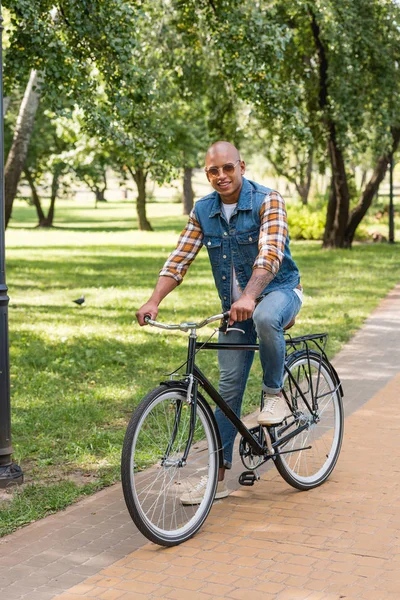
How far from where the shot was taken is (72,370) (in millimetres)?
9352

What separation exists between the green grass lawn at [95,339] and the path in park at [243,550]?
1.43ft

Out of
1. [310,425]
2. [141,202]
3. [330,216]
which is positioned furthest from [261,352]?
[141,202]

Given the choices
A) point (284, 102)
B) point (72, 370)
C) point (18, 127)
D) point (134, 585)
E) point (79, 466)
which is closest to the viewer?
point (134, 585)

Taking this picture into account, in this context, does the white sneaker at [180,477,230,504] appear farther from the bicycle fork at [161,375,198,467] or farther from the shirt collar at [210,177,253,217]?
the shirt collar at [210,177,253,217]

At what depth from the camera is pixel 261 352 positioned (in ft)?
16.1

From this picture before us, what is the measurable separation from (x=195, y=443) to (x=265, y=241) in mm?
1089

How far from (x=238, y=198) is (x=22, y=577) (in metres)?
2.15

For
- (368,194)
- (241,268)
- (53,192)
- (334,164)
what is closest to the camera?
(241,268)

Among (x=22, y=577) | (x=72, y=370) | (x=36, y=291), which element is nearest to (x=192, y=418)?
(x=22, y=577)

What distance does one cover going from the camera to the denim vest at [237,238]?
5.01 metres

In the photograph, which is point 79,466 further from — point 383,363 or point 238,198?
point 383,363

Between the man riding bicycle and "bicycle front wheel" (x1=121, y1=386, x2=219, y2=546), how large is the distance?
0.28ft

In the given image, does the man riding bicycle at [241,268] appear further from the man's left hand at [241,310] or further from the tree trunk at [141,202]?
the tree trunk at [141,202]

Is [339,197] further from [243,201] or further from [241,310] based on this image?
[241,310]
